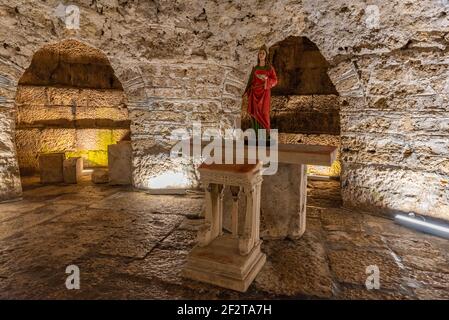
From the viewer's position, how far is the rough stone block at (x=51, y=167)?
5996 millimetres

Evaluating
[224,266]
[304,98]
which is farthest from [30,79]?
[224,266]

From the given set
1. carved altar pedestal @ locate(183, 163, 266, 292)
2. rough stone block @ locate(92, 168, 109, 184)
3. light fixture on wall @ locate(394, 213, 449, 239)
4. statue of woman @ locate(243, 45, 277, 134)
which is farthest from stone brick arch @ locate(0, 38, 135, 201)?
light fixture on wall @ locate(394, 213, 449, 239)

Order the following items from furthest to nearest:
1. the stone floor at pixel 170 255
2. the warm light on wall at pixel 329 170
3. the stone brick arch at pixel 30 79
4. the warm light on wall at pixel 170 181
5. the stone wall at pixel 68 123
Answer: the warm light on wall at pixel 329 170, the stone wall at pixel 68 123, the warm light on wall at pixel 170 181, the stone brick arch at pixel 30 79, the stone floor at pixel 170 255

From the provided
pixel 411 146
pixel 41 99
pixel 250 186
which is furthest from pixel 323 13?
pixel 41 99

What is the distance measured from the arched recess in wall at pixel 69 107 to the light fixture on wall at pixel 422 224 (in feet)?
20.1

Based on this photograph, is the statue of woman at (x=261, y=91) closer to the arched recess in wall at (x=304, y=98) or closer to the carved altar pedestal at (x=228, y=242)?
the carved altar pedestal at (x=228, y=242)

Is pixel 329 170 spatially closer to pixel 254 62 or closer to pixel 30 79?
pixel 254 62

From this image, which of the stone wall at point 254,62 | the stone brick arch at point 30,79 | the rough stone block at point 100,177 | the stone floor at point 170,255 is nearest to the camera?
the stone floor at point 170,255

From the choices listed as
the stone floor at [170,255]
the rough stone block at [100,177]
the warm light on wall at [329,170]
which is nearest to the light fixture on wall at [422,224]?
the stone floor at [170,255]

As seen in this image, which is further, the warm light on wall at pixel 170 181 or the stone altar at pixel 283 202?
the warm light on wall at pixel 170 181

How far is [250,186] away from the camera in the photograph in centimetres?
245

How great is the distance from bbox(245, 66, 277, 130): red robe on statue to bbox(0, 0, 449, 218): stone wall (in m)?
1.66

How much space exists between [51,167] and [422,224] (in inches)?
258

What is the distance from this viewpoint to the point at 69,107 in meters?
7.12
